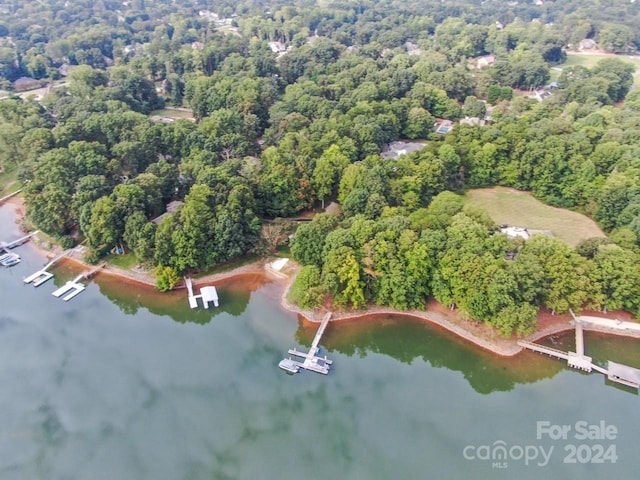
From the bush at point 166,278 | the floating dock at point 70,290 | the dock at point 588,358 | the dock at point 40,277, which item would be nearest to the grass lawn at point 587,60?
the dock at point 588,358

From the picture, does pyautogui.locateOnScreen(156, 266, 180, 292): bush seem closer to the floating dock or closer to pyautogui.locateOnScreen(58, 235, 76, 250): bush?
the floating dock

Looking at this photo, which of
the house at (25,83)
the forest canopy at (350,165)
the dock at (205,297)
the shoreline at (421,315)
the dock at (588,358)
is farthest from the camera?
the house at (25,83)

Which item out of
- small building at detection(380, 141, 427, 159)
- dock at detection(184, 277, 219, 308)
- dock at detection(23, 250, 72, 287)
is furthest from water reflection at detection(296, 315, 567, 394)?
small building at detection(380, 141, 427, 159)

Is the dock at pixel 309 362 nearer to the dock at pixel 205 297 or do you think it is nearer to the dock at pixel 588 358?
the dock at pixel 205 297

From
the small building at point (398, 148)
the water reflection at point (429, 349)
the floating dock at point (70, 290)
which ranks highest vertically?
the small building at point (398, 148)

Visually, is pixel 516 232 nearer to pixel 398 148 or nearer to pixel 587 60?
pixel 398 148

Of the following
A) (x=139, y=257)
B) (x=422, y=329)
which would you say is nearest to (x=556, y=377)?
(x=422, y=329)

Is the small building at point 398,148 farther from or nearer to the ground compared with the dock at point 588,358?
farther from the ground

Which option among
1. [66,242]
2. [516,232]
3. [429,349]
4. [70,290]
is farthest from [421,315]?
[66,242]
